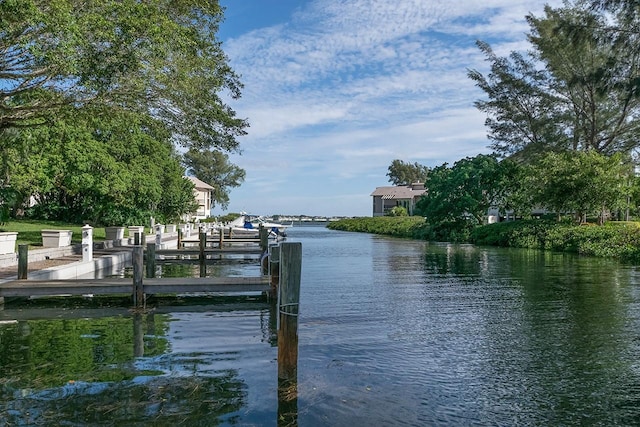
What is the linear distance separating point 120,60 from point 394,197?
292 ft

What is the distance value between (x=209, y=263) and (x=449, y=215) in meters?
32.3

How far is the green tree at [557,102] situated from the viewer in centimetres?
3972

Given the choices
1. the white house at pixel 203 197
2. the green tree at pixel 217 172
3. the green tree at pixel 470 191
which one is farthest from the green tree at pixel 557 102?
the green tree at pixel 217 172

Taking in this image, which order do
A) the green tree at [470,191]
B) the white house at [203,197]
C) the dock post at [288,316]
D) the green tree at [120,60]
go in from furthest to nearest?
the white house at [203,197] < the green tree at [470,191] < the green tree at [120,60] < the dock post at [288,316]

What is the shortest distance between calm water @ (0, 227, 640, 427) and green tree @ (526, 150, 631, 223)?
23670mm

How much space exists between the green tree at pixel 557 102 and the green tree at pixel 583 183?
3.69 meters

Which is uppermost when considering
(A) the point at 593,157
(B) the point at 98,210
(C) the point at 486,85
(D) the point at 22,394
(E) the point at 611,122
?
(C) the point at 486,85

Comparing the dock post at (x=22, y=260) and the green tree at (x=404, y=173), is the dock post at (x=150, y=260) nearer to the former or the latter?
the dock post at (x=22, y=260)

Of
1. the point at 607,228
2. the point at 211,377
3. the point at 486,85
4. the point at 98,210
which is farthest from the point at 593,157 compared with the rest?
the point at 211,377

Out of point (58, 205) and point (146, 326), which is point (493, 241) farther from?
point (146, 326)

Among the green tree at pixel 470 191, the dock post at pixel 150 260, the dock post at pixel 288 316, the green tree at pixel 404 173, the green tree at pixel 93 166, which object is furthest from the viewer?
the green tree at pixel 404 173

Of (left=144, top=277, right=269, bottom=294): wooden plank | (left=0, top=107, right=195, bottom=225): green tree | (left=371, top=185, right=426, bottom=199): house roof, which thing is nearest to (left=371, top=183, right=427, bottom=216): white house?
(left=371, top=185, right=426, bottom=199): house roof

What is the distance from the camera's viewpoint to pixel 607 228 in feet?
110

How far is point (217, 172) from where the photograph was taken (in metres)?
102
